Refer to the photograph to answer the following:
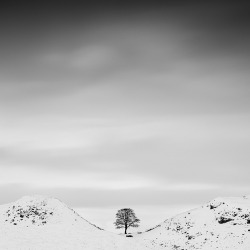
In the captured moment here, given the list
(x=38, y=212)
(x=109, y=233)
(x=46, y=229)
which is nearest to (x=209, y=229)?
(x=109, y=233)

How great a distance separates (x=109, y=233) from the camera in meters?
57.4

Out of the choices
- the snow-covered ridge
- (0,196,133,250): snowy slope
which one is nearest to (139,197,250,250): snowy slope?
(0,196,133,250): snowy slope

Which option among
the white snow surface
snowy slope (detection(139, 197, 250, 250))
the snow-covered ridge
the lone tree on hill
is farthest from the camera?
the lone tree on hill

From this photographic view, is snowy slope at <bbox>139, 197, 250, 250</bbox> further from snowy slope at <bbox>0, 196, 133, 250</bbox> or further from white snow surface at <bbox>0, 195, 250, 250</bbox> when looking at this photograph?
snowy slope at <bbox>0, 196, 133, 250</bbox>

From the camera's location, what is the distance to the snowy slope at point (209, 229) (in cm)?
4997

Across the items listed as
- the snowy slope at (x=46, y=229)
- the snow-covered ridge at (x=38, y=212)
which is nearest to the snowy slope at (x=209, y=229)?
the snowy slope at (x=46, y=229)

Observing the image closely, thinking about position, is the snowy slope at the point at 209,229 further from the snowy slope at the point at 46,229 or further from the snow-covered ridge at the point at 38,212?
the snow-covered ridge at the point at 38,212

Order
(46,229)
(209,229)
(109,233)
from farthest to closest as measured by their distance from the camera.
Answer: (109,233) < (46,229) < (209,229)

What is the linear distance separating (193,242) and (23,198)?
35955mm

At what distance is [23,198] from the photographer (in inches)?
2820

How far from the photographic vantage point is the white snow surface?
48688 millimetres

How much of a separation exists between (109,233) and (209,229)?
52.3ft

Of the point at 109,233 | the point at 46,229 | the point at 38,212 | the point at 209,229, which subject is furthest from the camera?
the point at 38,212

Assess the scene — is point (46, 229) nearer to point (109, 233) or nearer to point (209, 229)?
point (109, 233)
